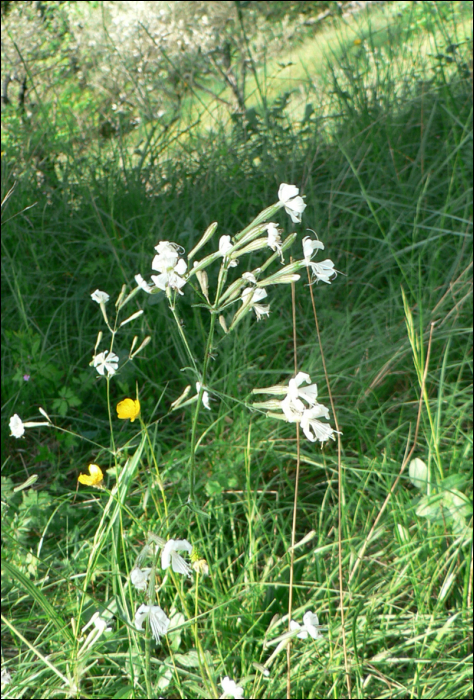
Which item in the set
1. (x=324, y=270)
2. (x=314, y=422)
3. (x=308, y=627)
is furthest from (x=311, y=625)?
(x=324, y=270)

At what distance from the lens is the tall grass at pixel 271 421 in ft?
3.98

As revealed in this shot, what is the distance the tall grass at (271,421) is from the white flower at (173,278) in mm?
371

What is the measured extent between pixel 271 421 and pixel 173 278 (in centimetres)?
98

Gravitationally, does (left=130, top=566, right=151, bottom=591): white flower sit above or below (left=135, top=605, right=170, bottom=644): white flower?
above

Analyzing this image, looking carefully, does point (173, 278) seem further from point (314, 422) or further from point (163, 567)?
point (163, 567)

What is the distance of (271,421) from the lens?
1688mm

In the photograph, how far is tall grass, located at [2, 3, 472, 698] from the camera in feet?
3.98

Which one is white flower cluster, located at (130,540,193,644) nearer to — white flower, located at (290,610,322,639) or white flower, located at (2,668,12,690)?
white flower, located at (290,610,322,639)

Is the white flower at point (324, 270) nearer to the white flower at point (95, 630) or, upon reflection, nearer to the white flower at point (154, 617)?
the white flower at point (154, 617)

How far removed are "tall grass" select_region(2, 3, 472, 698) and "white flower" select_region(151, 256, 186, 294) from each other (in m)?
0.37

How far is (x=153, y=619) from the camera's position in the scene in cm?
77

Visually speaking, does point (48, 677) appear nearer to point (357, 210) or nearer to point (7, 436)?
point (7, 436)

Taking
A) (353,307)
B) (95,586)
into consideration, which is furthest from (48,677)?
(353,307)

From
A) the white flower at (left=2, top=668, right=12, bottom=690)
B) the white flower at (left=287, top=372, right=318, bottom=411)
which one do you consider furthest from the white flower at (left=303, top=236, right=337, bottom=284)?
the white flower at (left=2, top=668, right=12, bottom=690)
